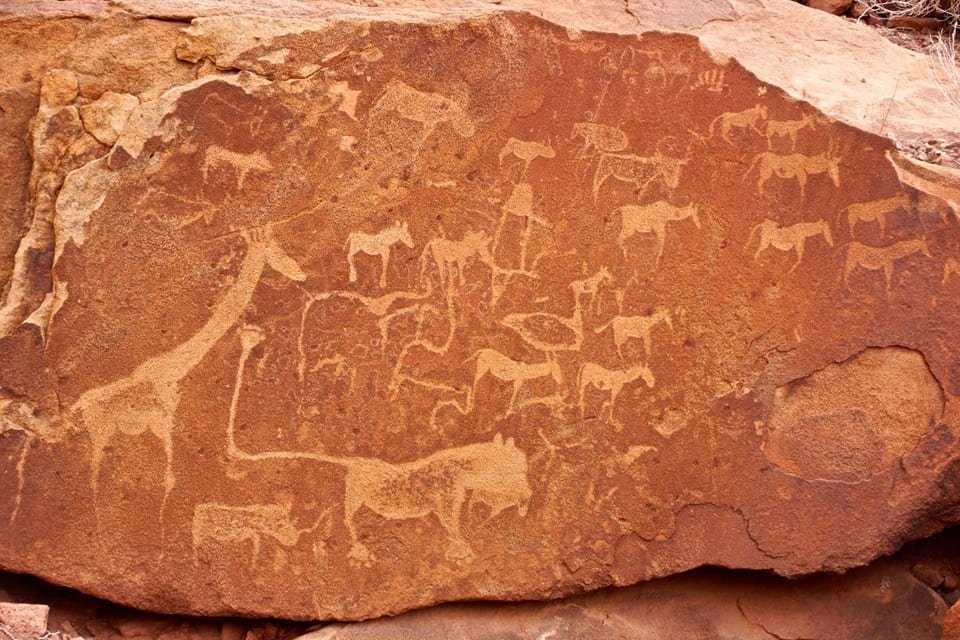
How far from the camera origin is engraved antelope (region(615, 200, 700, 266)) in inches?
165

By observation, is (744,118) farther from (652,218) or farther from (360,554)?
(360,554)

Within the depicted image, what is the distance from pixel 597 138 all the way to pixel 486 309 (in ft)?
2.15

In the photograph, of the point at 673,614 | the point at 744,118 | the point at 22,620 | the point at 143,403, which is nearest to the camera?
the point at 22,620

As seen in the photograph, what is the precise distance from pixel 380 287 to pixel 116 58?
3.72 feet

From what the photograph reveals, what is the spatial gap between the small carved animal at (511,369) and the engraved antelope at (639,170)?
0.57m

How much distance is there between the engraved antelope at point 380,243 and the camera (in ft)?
13.5

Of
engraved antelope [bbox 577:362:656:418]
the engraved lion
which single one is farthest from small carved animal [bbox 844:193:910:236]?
the engraved lion

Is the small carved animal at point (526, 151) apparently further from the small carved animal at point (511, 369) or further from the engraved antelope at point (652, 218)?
the small carved animal at point (511, 369)

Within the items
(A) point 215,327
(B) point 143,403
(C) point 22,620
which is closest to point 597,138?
(A) point 215,327

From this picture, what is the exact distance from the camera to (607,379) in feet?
13.7

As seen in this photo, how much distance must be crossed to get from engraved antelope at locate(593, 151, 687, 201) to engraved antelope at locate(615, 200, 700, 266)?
61 mm

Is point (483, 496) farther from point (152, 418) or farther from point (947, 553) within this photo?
point (947, 553)

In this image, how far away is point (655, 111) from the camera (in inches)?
166

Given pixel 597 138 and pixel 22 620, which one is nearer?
pixel 22 620
